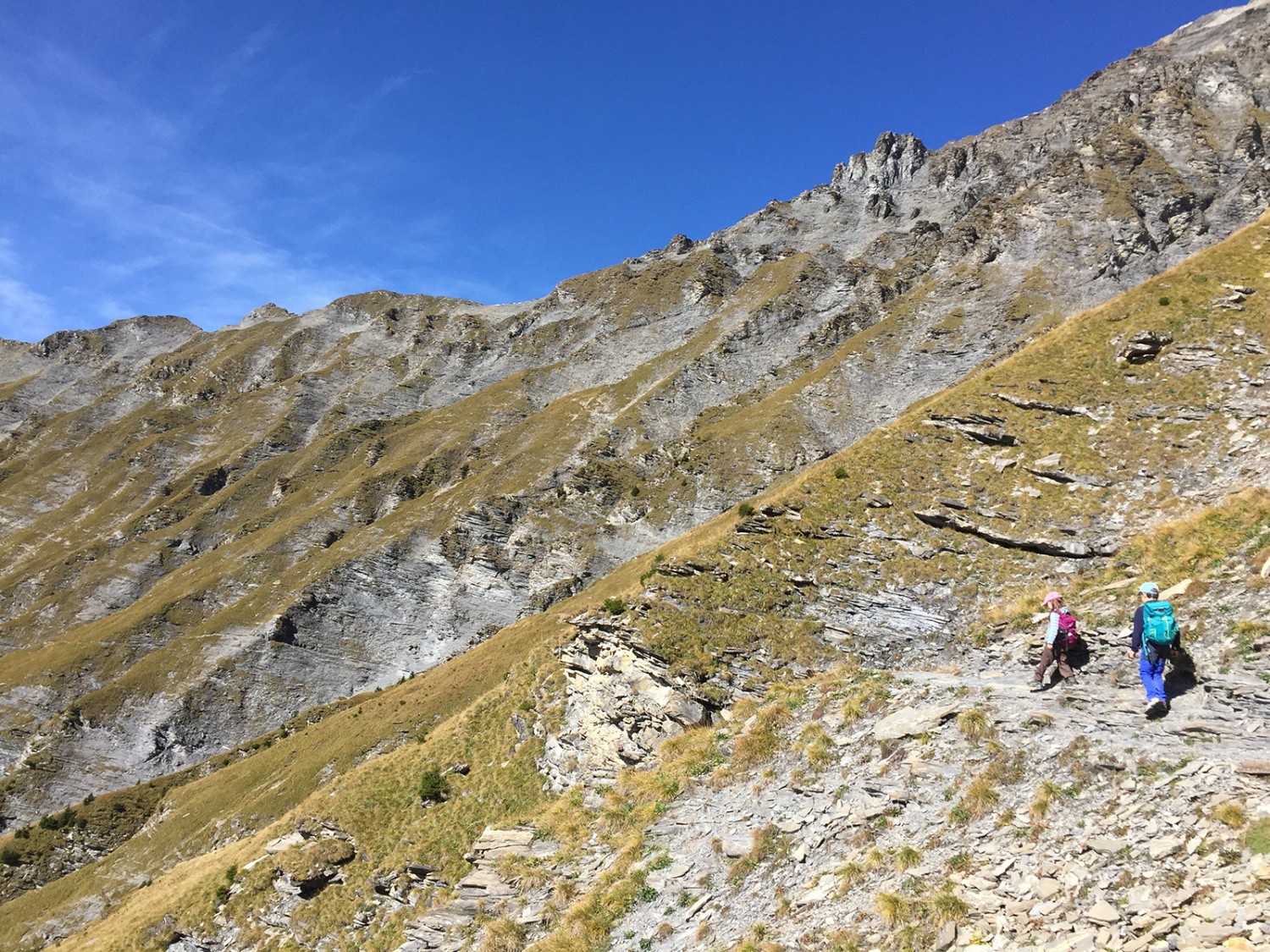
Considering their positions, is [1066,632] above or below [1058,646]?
above

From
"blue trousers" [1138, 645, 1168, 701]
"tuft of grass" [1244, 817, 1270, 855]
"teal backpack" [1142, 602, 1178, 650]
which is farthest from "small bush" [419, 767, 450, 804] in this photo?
"tuft of grass" [1244, 817, 1270, 855]

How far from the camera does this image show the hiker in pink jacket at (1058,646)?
16.1 m

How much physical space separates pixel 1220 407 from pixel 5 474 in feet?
839

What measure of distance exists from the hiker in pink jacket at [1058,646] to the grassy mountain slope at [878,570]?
167 inches

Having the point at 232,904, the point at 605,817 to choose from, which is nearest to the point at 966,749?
the point at 605,817

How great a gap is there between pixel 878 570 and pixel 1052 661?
13.7 m

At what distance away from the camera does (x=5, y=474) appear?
18862 centimetres

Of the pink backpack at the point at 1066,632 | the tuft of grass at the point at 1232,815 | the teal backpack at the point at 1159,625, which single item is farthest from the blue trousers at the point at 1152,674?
the tuft of grass at the point at 1232,815

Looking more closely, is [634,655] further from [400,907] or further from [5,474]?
[5,474]

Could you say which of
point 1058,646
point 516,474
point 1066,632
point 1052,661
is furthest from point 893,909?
point 516,474

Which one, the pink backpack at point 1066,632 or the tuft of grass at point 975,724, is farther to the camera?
the pink backpack at point 1066,632

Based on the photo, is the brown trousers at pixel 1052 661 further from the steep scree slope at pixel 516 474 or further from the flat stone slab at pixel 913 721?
the steep scree slope at pixel 516 474

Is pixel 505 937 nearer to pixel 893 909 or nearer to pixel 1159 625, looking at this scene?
pixel 893 909

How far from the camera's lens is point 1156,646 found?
1365cm
